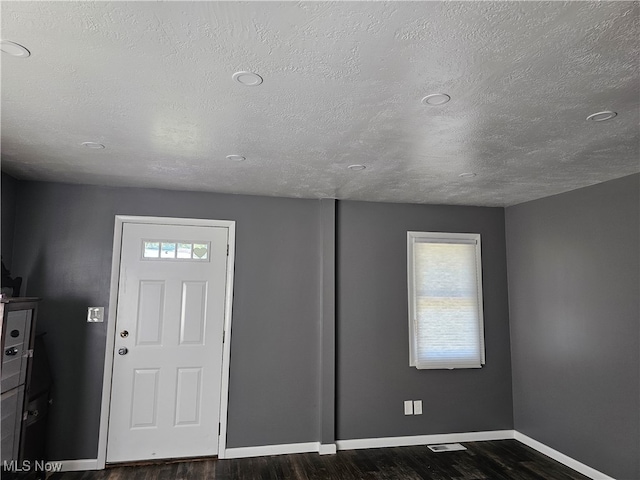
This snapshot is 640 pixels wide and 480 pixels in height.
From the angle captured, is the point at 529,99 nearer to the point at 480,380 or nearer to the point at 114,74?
the point at 114,74

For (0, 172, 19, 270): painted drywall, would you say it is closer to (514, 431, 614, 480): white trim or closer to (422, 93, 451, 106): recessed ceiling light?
(422, 93, 451, 106): recessed ceiling light

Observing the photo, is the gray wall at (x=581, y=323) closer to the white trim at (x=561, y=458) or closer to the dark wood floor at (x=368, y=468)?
the white trim at (x=561, y=458)

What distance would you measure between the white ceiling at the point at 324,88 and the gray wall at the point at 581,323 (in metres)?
0.55

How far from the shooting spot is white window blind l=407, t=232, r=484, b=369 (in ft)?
14.4

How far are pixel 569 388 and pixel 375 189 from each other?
8.25ft

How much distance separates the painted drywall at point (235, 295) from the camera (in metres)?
3.63

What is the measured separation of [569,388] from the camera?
377 centimetres

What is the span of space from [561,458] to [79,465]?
4264 millimetres

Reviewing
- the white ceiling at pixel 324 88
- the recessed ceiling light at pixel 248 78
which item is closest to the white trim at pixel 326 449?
the white ceiling at pixel 324 88

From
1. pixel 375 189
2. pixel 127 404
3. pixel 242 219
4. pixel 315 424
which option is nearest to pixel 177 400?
pixel 127 404

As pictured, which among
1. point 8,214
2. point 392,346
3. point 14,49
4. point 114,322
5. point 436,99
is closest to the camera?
point 14,49

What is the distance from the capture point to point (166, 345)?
3.86 meters

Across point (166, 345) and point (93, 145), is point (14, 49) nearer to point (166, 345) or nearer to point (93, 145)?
point (93, 145)

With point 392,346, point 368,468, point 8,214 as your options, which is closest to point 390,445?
point 368,468
